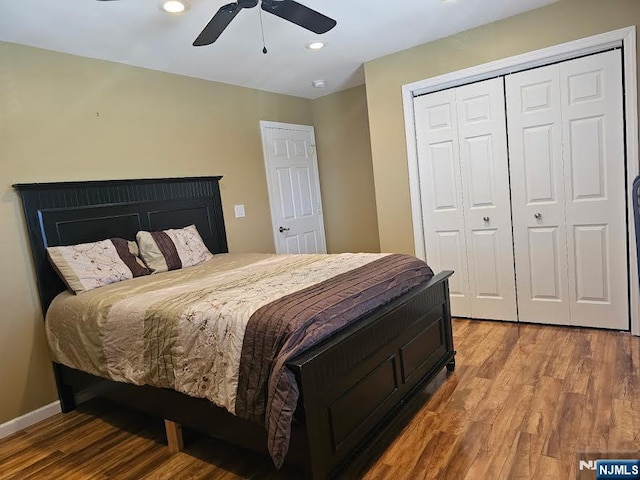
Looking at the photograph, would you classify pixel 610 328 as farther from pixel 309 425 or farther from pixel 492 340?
pixel 309 425

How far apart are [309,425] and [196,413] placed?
683 millimetres

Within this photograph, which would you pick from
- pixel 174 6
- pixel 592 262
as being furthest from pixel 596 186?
pixel 174 6

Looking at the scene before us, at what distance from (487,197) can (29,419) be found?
368cm

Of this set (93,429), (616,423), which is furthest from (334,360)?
(93,429)

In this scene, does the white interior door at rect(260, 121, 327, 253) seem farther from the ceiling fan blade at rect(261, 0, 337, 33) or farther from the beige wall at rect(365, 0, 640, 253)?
the ceiling fan blade at rect(261, 0, 337, 33)

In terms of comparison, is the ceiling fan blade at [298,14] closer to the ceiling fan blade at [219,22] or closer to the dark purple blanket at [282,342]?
the ceiling fan blade at [219,22]

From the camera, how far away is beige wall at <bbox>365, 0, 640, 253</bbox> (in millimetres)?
2900

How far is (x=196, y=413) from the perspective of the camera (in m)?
1.97

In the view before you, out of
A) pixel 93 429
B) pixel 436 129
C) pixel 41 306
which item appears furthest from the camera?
pixel 436 129

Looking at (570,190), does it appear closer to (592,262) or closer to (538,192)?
(538,192)

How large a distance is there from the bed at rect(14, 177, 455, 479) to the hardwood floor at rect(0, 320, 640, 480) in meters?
0.14

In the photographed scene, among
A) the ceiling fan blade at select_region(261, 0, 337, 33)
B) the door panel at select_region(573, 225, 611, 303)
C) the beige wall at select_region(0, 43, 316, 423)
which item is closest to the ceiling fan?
the ceiling fan blade at select_region(261, 0, 337, 33)

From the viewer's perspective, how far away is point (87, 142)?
303 cm

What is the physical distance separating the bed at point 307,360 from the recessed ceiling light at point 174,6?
132 cm
